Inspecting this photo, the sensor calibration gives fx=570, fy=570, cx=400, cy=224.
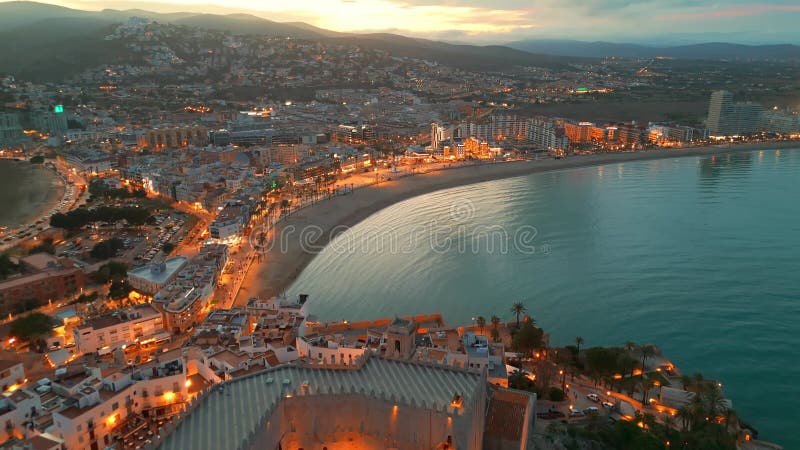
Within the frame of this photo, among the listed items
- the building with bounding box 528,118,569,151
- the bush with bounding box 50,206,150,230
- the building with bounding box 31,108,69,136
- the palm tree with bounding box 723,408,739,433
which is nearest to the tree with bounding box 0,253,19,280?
the bush with bounding box 50,206,150,230

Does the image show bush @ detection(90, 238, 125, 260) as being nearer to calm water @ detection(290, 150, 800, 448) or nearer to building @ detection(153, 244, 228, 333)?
building @ detection(153, 244, 228, 333)

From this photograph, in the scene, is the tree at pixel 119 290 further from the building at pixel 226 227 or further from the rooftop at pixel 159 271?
the building at pixel 226 227

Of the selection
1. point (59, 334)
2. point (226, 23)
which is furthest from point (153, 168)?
point (226, 23)

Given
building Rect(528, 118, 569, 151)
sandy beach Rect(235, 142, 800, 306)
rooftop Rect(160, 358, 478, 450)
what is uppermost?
rooftop Rect(160, 358, 478, 450)

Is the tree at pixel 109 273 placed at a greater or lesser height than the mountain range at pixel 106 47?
lesser

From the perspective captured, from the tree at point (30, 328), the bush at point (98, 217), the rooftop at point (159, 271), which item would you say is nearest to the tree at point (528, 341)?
the rooftop at point (159, 271)
